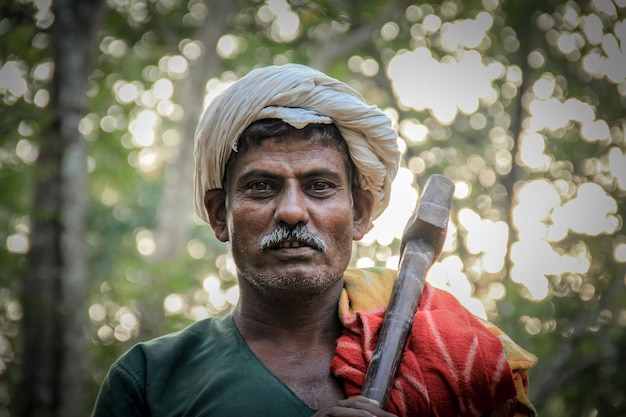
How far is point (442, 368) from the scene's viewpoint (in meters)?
2.11

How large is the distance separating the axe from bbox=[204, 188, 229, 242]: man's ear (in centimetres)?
69

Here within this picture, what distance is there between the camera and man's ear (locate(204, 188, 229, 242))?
8.55 ft

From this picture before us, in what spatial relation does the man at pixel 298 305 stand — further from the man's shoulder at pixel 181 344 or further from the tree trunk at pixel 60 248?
the tree trunk at pixel 60 248

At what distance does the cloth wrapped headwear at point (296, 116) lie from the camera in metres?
2.41

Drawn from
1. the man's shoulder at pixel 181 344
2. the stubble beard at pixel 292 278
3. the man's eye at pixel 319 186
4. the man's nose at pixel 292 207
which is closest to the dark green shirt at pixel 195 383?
the man's shoulder at pixel 181 344

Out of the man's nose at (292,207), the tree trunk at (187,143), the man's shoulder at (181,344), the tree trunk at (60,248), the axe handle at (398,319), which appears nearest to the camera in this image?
the axe handle at (398,319)

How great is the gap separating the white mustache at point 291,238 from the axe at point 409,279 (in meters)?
0.33

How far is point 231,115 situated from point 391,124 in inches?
23.9

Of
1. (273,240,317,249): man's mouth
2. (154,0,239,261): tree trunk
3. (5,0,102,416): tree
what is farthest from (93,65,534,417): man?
(154,0,239,261): tree trunk

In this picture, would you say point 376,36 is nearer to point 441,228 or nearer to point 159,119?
point 159,119

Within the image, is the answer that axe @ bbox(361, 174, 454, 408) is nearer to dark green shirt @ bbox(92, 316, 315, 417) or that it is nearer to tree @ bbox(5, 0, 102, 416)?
dark green shirt @ bbox(92, 316, 315, 417)

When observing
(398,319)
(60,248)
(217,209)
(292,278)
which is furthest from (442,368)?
(60,248)

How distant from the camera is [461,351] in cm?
212

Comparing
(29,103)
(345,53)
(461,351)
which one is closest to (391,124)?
(461,351)
